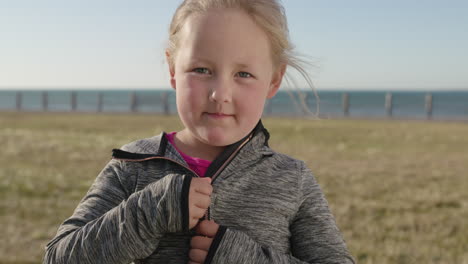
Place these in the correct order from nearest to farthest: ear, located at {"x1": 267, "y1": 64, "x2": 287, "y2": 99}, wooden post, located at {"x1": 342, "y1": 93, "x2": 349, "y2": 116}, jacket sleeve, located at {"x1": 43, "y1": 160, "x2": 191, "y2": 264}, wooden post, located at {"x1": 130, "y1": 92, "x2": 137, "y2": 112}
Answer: jacket sleeve, located at {"x1": 43, "y1": 160, "x2": 191, "y2": 264}
ear, located at {"x1": 267, "y1": 64, "x2": 287, "y2": 99}
wooden post, located at {"x1": 342, "y1": 93, "x2": 349, "y2": 116}
wooden post, located at {"x1": 130, "y1": 92, "x2": 137, "y2": 112}

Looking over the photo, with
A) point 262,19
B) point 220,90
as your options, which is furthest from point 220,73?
point 262,19

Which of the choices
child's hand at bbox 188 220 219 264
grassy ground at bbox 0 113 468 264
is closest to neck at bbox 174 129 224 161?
child's hand at bbox 188 220 219 264

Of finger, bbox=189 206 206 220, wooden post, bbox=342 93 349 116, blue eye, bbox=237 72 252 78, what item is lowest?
wooden post, bbox=342 93 349 116

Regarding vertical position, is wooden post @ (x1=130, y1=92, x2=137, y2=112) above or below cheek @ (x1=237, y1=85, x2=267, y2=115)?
below

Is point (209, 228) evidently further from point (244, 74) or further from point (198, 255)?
point (244, 74)

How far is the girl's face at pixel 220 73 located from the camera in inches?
56.3

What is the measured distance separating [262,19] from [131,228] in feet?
2.32

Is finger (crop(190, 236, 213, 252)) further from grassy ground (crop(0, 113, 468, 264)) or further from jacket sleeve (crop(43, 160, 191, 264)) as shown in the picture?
grassy ground (crop(0, 113, 468, 264))

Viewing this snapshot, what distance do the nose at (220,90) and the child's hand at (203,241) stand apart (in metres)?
0.34

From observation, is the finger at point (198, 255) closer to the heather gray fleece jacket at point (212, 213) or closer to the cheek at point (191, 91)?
the heather gray fleece jacket at point (212, 213)

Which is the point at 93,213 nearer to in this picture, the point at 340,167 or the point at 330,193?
the point at 330,193

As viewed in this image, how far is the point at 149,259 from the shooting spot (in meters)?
1.48

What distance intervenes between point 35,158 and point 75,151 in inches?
41.3

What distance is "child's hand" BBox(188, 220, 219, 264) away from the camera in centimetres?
138
